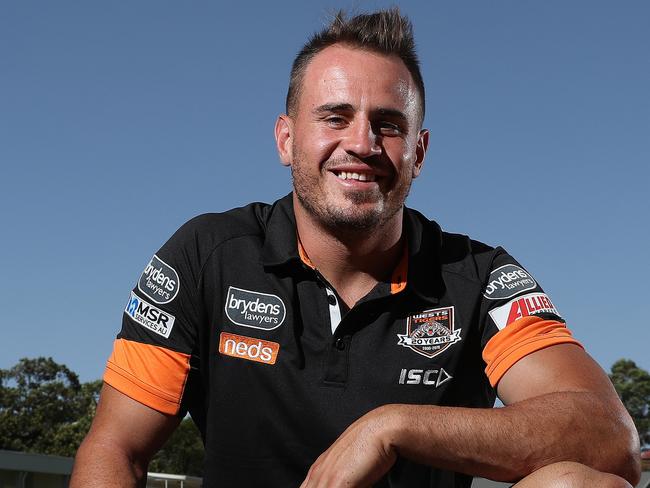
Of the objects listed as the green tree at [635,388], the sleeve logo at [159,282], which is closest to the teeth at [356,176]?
the sleeve logo at [159,282]

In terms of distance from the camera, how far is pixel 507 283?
3445 millimetres

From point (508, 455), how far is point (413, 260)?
1037 millimetres

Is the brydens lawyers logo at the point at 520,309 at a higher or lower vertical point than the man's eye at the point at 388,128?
lower

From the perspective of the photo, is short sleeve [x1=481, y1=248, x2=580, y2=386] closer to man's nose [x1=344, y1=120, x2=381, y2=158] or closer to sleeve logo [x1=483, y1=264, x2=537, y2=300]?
sleeve logo [x1=483, y1=264, x2=537, y2=300]

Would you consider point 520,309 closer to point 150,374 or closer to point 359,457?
point 359,457

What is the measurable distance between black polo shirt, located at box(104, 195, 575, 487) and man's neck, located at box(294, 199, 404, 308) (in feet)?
0.21

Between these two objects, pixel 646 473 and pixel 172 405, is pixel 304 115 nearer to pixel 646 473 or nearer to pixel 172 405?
pixel 172 405

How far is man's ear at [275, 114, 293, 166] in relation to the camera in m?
3.70

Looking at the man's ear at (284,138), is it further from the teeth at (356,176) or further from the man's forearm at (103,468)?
the man's forearm at (103,468)

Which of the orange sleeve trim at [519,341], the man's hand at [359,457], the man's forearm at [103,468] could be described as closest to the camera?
the man's hand at [359,457]

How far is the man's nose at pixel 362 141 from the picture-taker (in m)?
3.27

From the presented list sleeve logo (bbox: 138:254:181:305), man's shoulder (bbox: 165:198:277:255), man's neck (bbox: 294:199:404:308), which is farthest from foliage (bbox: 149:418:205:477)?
man's neck (bbox: 294:199:404:308)

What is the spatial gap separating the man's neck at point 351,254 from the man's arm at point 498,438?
84cm

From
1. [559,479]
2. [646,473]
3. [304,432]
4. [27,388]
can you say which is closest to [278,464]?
[304,432]
